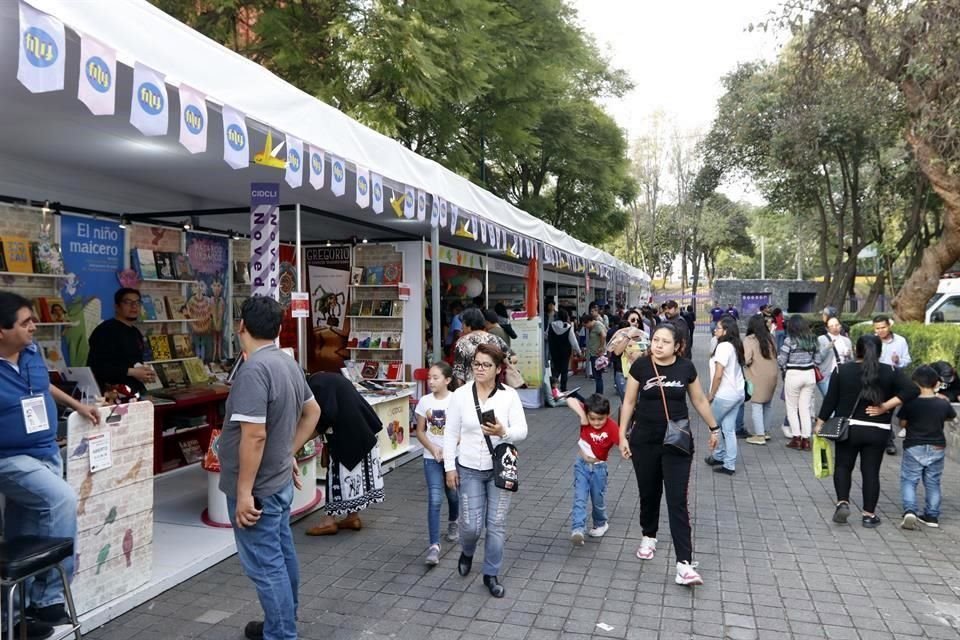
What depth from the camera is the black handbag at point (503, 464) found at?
3893 millimetres

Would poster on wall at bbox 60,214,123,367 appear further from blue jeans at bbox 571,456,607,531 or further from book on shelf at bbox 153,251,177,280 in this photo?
blue jeans at bbox 571,456,607,531

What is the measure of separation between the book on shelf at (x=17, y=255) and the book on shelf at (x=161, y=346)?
1494 millimetres

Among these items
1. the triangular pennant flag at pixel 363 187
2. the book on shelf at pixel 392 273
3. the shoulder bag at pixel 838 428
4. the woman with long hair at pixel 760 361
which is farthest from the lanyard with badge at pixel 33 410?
the woman with long hair at pixel 760 361

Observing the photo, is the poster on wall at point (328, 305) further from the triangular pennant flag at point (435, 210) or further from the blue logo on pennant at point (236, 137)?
the blue logo on pennant at point (236, 137)

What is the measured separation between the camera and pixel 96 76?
2857mm

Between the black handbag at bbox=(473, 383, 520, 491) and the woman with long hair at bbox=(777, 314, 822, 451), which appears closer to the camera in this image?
the black handbag at bbox=(473, 383, 520, 491)

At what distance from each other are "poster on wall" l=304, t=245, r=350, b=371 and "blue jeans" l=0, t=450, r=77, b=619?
575 cm

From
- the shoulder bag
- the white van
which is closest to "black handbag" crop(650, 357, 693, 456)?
the shoulder bag

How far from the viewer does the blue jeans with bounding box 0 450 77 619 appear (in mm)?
3111

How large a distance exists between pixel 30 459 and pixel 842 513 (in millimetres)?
5521

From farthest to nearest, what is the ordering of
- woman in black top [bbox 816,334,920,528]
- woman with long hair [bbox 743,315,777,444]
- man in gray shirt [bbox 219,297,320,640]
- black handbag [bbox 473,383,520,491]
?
woman with long hair [bbox 743,315,777,444]
woman in black top [bbox 816,334,920,528]
black handbag [bbox 473,383,520,491]
man in gray shirt [bbox 219,297,320,640]

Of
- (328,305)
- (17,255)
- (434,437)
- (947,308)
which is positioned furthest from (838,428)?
(947,308)

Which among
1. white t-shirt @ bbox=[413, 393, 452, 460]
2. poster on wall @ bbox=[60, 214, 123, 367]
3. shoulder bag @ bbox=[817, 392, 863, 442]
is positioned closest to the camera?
white t-shirt @ bbox=[413, 393, 452, 460]

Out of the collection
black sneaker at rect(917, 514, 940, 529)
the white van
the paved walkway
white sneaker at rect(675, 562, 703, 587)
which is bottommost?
the paved walkway
